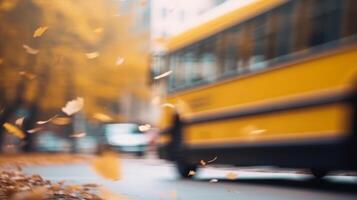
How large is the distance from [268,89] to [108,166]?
3.69 m

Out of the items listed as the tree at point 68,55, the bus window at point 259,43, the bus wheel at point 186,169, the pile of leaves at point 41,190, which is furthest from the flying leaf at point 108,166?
the tree at point 68,55

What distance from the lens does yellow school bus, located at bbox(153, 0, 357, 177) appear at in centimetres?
870

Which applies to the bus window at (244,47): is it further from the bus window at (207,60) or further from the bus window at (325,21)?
the bus window at (325,21)

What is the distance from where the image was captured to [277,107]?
988 centimetres

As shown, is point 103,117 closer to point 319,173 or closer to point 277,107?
point 277,107

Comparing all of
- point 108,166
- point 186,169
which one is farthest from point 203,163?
point 108,166

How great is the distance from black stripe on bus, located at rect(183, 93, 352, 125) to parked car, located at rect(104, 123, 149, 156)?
2259cm

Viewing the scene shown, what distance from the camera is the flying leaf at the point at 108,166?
6.85 meters

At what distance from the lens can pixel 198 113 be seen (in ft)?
40.6

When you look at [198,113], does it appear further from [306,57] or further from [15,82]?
[15,82]

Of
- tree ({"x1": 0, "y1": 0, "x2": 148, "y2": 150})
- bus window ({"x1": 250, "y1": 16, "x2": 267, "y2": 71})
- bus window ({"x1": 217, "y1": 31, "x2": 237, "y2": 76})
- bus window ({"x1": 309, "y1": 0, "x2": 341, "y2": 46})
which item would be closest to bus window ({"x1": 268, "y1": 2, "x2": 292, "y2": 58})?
bus window ({"x1": 250, "y1": 16, "x2": 267, "y2": 71})

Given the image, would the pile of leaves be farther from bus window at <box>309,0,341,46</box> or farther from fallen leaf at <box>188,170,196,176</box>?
fallen leaf at <box>188,170,196,176</box>

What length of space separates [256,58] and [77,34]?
32.6 feet

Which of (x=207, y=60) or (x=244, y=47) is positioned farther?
(x=207, y=60)
